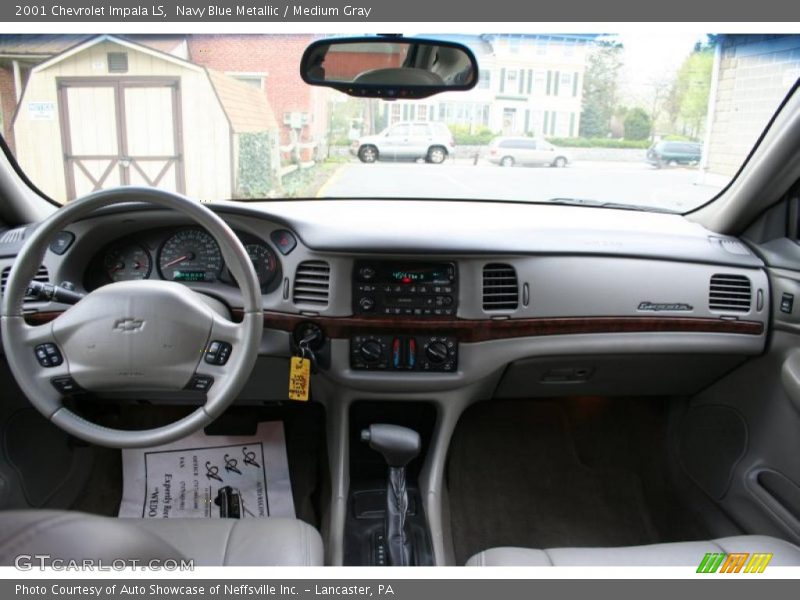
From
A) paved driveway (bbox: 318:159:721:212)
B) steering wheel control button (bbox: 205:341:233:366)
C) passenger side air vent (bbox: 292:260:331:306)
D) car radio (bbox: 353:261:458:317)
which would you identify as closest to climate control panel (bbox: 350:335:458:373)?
car radio (bbox: 353:261:458:317)

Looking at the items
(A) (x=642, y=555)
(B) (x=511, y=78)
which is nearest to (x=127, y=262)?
(B) (x=511, y=78)

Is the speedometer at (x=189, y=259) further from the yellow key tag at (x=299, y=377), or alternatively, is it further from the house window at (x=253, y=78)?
the house window at (x=253, y=78)

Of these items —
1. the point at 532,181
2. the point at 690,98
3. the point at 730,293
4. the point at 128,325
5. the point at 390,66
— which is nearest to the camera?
the point at 128,325

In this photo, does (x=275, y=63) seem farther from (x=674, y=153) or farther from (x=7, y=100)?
(x=674, y=153)

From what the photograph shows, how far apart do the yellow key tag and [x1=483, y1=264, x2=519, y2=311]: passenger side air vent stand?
2.27 ft

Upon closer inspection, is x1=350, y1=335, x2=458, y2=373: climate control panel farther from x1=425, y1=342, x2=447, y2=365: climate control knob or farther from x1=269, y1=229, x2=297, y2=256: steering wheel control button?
x1=269, y1=229, x2=297, y2=256: steering wheel control button

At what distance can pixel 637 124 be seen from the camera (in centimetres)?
253

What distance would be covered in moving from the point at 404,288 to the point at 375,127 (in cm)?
82

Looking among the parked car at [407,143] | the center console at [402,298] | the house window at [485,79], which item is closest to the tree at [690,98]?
the house window at [485,79]

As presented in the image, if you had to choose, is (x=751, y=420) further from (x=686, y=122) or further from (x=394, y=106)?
(x=394, y=106)

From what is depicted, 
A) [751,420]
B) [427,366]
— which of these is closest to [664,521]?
[751,420]

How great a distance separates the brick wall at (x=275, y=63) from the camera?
217 centimetres

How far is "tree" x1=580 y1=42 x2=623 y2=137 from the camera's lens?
2.44 m

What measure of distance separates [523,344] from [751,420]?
1.02 metres
